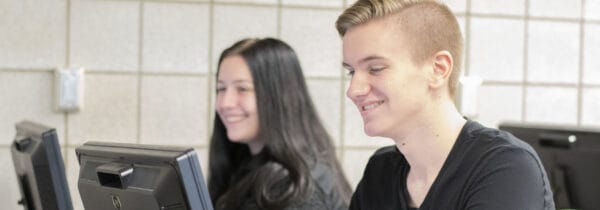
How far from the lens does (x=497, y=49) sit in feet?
9.73

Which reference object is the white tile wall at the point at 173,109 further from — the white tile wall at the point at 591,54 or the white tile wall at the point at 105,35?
the white tile wall at the point at 591,54

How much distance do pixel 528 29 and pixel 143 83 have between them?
4.49ft

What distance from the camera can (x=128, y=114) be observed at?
2.62 meters

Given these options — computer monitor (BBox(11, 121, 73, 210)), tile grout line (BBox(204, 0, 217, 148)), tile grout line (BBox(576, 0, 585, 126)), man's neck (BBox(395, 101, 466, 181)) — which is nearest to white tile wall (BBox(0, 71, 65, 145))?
tile grout line (BBox(204, 0, 217, 148))

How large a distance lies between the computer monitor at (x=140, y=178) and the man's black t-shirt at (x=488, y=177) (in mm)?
424

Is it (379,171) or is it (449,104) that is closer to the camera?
(449,104)

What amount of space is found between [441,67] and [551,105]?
67.4 inches

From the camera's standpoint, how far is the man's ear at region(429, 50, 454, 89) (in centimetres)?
145

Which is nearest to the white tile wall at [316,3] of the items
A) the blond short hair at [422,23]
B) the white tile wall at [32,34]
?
the white tile wall at [32,34]

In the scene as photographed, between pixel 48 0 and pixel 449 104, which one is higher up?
pixel 48 0

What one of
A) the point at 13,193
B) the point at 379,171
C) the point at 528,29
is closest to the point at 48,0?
the point at 13,193

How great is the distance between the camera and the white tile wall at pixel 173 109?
2.64m

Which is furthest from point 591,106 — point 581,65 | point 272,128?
point 272,128

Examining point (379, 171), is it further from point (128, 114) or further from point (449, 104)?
point (128, 114)
